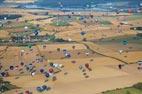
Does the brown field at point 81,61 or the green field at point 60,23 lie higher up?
the brown field at point 81,61

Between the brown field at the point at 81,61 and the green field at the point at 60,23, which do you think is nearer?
the brown field at the point at 81,61

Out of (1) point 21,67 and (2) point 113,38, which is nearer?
(1) point 21,67

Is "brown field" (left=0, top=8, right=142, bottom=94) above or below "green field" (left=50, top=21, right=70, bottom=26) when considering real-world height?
above

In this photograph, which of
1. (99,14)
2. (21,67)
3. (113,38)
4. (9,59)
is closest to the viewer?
(21,67)

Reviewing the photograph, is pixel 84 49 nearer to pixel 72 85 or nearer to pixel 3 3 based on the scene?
pixel 72 85

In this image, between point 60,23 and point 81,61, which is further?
point 60,23

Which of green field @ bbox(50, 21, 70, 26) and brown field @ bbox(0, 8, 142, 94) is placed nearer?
brown field @ bbox(0, 8, 142, 94)

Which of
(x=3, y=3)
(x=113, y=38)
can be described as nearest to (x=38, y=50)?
Result: (x=113, y=38)

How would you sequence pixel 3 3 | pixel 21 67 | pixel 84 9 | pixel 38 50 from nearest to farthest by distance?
pixel 21 67, pixel 38 50, pixel 84 9, pixel 3 3

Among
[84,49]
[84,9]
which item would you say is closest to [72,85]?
[84,49]

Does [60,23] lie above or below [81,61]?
below
